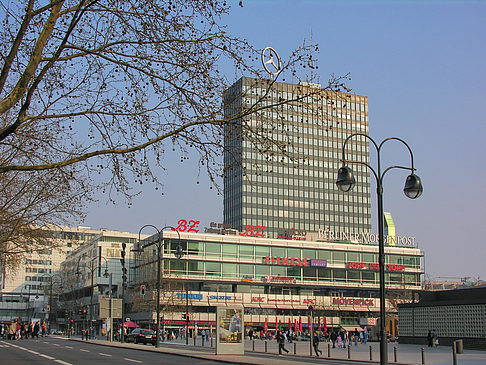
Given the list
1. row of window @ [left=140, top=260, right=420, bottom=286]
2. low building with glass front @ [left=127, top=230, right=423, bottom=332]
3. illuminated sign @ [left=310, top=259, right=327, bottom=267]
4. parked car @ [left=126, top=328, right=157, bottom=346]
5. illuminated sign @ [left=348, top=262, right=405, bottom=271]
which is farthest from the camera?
illuminated sign @ [left=348, top=262, right=405, bottom=271]

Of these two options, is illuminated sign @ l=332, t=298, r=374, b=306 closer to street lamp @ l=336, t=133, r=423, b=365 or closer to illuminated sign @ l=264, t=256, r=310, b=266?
illuminated sign @ l=264, t=256, r=310, b=266

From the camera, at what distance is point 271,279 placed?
103m

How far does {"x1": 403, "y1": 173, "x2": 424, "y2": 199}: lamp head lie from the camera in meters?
21.0

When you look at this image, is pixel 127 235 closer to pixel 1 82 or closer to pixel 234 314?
pixel 234 314

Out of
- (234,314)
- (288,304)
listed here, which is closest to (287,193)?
(288,304)

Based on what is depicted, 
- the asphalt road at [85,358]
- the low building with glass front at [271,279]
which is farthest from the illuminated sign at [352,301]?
the asphalt road at [85,358]

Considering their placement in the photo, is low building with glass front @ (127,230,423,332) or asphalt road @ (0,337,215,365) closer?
asphalt road @ (0,337,215,365)

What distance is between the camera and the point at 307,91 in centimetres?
1278

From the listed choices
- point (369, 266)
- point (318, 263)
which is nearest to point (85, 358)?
point (318, 263)

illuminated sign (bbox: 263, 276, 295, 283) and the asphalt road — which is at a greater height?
illuminated sign (bbox: 263, 276, 295, 283)

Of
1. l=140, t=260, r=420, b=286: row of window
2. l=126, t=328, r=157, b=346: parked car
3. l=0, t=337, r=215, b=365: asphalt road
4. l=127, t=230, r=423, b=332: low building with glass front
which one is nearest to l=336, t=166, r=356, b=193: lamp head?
l=0, t=337, r=215, b=365: asphalt road

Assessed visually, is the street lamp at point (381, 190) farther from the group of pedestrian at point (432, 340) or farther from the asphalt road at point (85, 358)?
the group of pedestrian at point (432, 340)

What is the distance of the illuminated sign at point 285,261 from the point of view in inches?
4070

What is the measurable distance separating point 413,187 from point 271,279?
273ft
